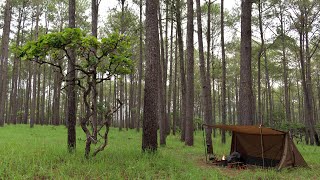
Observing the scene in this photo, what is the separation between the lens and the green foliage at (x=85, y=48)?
6517mm

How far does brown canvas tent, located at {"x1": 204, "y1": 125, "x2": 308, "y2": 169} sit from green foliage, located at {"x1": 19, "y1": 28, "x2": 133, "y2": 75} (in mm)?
4297

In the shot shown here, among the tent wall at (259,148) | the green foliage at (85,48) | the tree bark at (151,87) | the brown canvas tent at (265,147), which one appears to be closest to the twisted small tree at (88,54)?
the green foliage at (85,48)

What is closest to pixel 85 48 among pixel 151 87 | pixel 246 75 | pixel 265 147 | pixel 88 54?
pixel 88 54

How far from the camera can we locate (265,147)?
9828mm

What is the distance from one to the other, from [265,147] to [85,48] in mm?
7600

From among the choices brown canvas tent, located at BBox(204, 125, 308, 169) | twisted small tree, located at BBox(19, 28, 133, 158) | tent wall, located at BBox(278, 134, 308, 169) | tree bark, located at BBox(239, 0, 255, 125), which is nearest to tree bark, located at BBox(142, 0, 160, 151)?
twisted small tree, located at BBox(19, 28, 133, 158)

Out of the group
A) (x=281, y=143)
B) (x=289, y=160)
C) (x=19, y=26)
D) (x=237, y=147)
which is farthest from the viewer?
(x=19, y=26)

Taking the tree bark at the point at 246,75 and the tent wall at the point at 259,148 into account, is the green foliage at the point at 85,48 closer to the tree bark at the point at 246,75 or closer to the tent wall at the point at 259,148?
the tree bark at the point at 246,75

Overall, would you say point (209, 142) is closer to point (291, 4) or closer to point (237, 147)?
point (237, 147)

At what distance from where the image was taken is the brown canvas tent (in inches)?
340

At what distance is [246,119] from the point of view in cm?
967

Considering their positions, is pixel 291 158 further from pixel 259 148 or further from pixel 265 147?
pixel 259 148

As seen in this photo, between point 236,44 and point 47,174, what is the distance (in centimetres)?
2615

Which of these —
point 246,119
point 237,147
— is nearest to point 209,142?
point 237,147
